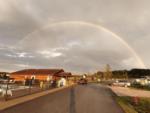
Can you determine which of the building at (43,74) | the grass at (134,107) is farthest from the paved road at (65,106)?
the building at (43,74)

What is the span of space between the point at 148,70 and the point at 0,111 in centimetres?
16227

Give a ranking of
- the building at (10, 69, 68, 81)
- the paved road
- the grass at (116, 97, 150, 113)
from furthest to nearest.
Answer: the building at (10, 69, 68, 81) < the grass at (116, 97, 150, 113) < the paved road

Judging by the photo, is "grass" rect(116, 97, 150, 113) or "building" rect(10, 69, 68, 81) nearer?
"grass" rect(116, 97, 150, 113)

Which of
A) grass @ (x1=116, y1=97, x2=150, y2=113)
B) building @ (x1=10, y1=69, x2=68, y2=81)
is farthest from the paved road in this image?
building @ (x1=10, y1=69, x2=68, y2=81)

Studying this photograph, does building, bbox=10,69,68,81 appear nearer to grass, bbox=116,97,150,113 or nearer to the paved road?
grass, bbox=116,97,150,113

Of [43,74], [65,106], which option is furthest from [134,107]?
[43,74]

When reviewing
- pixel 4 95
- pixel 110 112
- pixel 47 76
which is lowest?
pixel 110 112

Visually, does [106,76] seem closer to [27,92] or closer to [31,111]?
[27,92]

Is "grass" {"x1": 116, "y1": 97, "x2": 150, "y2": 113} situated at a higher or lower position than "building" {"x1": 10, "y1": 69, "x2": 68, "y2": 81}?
lower

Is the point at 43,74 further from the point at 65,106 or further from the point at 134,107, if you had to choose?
the point at 65,106

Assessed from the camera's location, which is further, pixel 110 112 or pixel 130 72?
pixel 130 72

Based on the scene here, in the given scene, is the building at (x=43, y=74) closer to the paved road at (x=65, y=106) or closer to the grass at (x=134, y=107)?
the grass at (x=134, y=107)

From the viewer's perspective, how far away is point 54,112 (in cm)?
1147

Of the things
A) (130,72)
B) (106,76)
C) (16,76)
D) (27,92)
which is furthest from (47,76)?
(130,72)
